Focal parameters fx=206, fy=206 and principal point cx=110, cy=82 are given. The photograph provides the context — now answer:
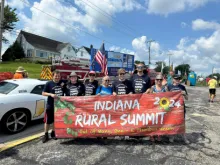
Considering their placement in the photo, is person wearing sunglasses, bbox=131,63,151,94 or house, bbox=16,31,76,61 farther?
house, bbox=16,31,76,61

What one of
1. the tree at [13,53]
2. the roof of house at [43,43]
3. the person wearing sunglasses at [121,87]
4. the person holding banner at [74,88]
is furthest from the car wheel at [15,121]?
the roof of house at [43,43]

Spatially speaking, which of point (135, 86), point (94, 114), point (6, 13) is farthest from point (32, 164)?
point (6, 13)

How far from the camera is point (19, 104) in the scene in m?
4.99

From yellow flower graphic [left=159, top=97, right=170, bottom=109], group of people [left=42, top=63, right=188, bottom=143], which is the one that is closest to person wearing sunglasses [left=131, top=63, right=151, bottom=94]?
group of people [left=42, top=63, right=188, bottom=143]

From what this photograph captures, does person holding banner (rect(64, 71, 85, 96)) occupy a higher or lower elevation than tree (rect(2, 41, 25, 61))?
lower

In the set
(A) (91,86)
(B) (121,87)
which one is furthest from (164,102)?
(A) (91,86)

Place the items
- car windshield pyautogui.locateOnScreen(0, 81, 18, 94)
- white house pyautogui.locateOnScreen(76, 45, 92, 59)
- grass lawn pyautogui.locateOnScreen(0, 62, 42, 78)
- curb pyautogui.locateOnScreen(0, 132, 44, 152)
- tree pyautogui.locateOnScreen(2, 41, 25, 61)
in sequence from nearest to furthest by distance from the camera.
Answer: curb pyautogui.locateOnScreen(0, 132, 44, 152) → car windshield pyautogui.locateOnScreen(0, 81, 18, 94) → grass lawn pyautogui.locateOnScreen(0, 62, 42, 78) → tree pyautogui.locateOnScreen(2, 41, 25, 61) → white house pyautogui.locateOnScreen(76, 45, 92, 59)

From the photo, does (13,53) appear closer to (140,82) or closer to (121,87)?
(121,87)

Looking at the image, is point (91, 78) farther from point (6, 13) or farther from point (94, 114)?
point (6, 13)

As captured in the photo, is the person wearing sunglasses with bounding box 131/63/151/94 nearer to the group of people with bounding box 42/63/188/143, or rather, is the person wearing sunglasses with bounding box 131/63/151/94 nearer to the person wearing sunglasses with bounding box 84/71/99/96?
the group of people with bounding box 42/63/188/143

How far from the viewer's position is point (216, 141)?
15.8 ft

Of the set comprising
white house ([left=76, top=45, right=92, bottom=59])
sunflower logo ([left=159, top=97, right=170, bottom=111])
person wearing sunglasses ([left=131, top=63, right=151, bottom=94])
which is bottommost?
sunflower logo ([left=159, top=97, right=170, bottom=111])

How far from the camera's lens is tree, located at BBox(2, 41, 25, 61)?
43.1 m

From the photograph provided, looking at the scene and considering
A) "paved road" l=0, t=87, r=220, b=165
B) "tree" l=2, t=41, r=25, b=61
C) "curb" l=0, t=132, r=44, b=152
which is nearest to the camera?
"paved road" l=0, t=87, r=220, b=165
